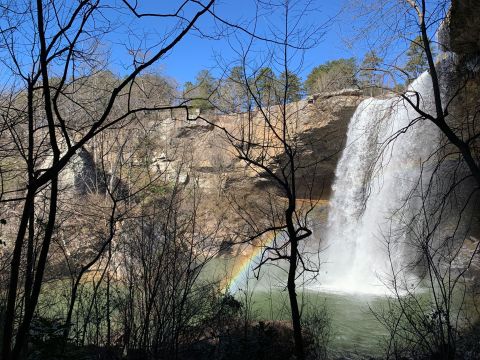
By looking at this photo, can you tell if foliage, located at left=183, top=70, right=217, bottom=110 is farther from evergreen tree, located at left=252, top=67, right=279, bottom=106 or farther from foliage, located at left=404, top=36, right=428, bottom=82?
foliage, located at left=404, top=36, right=428, bottom=82

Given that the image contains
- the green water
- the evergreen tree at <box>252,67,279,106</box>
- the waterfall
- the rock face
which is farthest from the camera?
the rock face

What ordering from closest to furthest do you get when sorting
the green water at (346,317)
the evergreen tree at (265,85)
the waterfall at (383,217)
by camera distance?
the evergreen tree at (265,85)
the green water at (346,317)
the waterfall at (383,217)

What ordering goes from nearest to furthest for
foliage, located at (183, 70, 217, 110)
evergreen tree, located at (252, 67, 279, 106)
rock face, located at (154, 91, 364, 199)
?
foliage, located at (183, 70, 217, 110) < evergreen tree, located at (252, 67, 279, 106) < rock face, located at (154, 91, 364, 199)

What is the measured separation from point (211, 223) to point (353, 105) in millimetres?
9425

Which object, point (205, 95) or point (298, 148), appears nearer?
point (205, 95)

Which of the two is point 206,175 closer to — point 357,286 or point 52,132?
point 357,286

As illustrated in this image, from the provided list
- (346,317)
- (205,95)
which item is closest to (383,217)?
(346,317)

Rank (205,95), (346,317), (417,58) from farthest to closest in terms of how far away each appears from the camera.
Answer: (346,317)
(417,58)
(205,95)

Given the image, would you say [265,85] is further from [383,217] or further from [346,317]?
[383,217]


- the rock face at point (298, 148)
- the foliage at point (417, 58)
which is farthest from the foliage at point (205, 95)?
the rock face at point (298, 148)

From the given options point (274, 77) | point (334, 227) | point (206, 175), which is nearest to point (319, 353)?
point (274, 77)

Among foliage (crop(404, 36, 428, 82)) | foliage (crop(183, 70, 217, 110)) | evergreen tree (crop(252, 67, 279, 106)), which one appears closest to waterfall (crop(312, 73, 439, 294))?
foliage (crop(404, 36, 428, 82))

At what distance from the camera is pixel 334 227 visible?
1909 centimetres

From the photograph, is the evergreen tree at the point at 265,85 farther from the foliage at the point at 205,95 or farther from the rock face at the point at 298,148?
the rock face at the point at 298,148
